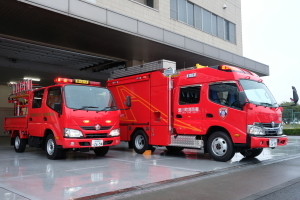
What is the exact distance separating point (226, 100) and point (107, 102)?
12.2 feet

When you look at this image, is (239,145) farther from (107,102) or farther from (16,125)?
(16,125)

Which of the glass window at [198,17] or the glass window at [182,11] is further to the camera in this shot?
the glass window at [198,17]

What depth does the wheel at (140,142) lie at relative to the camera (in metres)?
11.0

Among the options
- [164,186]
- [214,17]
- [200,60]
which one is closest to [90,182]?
[164,186]

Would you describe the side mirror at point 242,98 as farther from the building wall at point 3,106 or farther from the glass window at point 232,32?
the building wall at point 3,106

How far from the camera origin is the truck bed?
11.0 metres

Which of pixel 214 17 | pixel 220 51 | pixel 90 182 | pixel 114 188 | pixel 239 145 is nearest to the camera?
pixel 114 188

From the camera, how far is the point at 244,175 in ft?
23.4

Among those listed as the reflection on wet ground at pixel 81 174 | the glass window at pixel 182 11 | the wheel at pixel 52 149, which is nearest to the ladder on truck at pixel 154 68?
the reflection on wet ground at pixel 81 174

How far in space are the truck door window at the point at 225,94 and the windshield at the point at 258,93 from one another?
32 centimetres

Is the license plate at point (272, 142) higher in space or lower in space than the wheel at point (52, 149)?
higher

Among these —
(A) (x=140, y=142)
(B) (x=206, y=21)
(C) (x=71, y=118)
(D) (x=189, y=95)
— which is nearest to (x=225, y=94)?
(D) (x=189, y=95)

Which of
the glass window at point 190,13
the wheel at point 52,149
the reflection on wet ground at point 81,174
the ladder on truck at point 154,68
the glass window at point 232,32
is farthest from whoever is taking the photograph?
the glass window at point 232,32

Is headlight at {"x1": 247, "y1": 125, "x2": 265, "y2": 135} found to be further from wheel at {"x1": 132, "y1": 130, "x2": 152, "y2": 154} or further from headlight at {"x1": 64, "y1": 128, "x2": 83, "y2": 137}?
headlight at {"x1": 64, "y1": 128, "x2": 83, "y2": 137}
